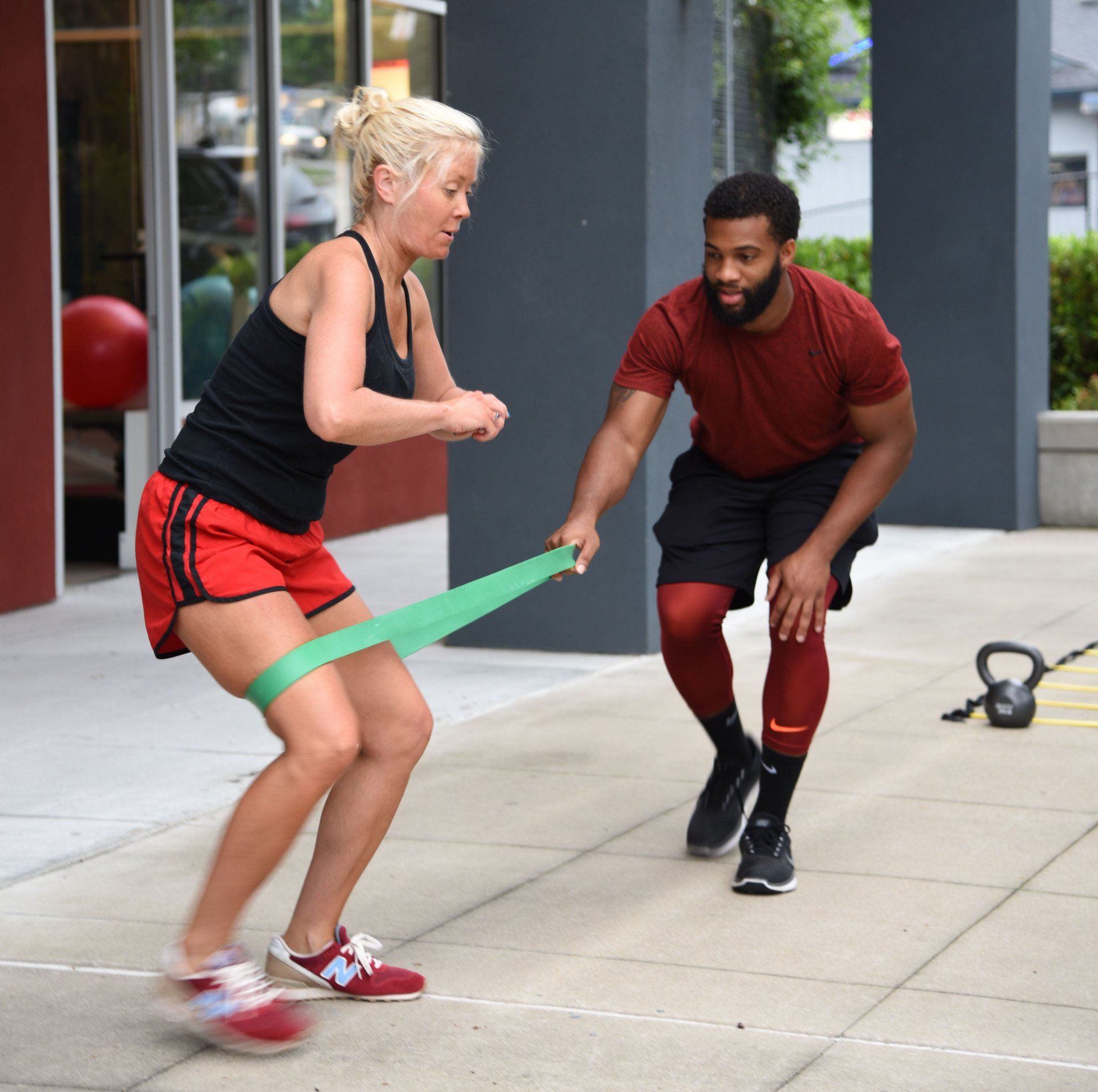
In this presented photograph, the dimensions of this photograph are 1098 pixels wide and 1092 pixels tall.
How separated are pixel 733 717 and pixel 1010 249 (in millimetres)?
7655

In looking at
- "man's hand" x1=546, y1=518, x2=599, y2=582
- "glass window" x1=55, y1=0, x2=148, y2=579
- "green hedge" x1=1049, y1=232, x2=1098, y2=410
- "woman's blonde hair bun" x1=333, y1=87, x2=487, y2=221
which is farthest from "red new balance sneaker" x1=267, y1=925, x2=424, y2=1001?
"green hedge" x1=1049, y1=232, x2=1098, y2=410

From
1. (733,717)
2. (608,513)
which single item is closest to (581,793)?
(733,717)

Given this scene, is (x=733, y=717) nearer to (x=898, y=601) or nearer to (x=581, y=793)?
(x=581, y=793)

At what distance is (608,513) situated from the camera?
749 centimetres

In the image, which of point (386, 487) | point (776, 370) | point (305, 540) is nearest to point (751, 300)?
point (776, 370)

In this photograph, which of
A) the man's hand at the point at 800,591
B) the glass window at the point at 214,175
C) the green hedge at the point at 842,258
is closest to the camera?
the man's hand at the point at 800,591

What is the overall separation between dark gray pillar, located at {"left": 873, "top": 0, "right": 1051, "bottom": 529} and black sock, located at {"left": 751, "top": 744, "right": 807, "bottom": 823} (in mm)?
7681

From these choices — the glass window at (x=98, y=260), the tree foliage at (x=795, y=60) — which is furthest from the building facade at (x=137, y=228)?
the tree foliage at (x=795, y=60)

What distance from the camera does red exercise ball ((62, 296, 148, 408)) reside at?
384 inches

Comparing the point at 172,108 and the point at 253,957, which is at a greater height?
the point at 172,108

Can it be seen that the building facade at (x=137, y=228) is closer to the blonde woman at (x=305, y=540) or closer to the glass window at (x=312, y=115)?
the glass window at (x=312, y=115)

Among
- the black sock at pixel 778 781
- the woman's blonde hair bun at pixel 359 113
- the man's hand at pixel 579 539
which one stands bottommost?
the black sock at pixel 778 781

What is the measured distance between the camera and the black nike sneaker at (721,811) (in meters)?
4.70

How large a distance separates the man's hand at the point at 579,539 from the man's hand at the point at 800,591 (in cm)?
45
